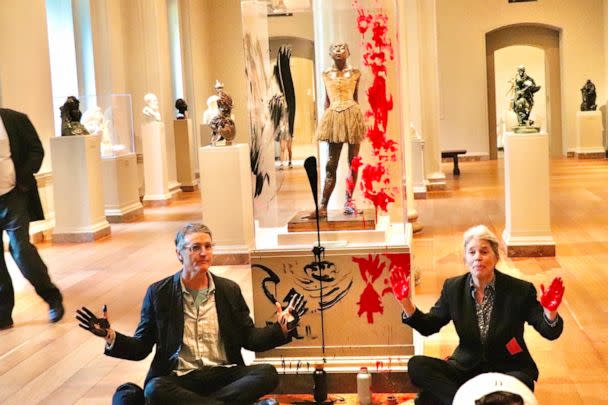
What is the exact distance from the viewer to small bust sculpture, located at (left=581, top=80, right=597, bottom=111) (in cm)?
2395

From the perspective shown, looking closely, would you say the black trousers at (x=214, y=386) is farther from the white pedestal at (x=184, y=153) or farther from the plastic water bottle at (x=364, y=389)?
the white pedestal at (x=184, y=153)

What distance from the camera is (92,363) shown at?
21.2ft

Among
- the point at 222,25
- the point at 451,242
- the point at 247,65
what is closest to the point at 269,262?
the point at 247,65

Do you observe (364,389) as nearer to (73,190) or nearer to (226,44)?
(73,190)

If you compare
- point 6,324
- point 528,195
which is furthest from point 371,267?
point 528,195

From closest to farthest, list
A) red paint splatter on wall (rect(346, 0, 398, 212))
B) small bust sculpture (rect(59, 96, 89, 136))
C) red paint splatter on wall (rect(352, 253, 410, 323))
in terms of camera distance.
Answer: red paint splatter on wall (rect(352, 253, 410, 323)) → red paint splatter on wall (rect(346, 0, 398, 212)) → small bust sculpture (rect(59, 96, 89, 136))

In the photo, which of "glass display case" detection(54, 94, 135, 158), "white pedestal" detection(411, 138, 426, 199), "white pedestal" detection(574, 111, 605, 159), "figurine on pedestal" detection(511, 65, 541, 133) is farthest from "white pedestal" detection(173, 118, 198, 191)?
"figurine on pedestal" detection(511, 65, 541, 133)

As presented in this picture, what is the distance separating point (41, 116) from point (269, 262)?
8.48 m

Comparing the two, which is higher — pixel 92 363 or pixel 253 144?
pixel 253 144

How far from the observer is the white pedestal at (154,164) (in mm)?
17250

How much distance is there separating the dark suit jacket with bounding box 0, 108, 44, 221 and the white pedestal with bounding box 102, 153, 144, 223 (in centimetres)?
685

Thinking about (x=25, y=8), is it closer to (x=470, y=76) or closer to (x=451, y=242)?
(x=451, y=242)

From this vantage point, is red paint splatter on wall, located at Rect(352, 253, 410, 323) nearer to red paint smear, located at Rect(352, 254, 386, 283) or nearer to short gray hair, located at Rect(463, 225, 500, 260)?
red paint smear, located at Rect(352, 254, 386, 283)

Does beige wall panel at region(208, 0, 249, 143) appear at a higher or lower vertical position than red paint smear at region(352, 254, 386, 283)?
higher
